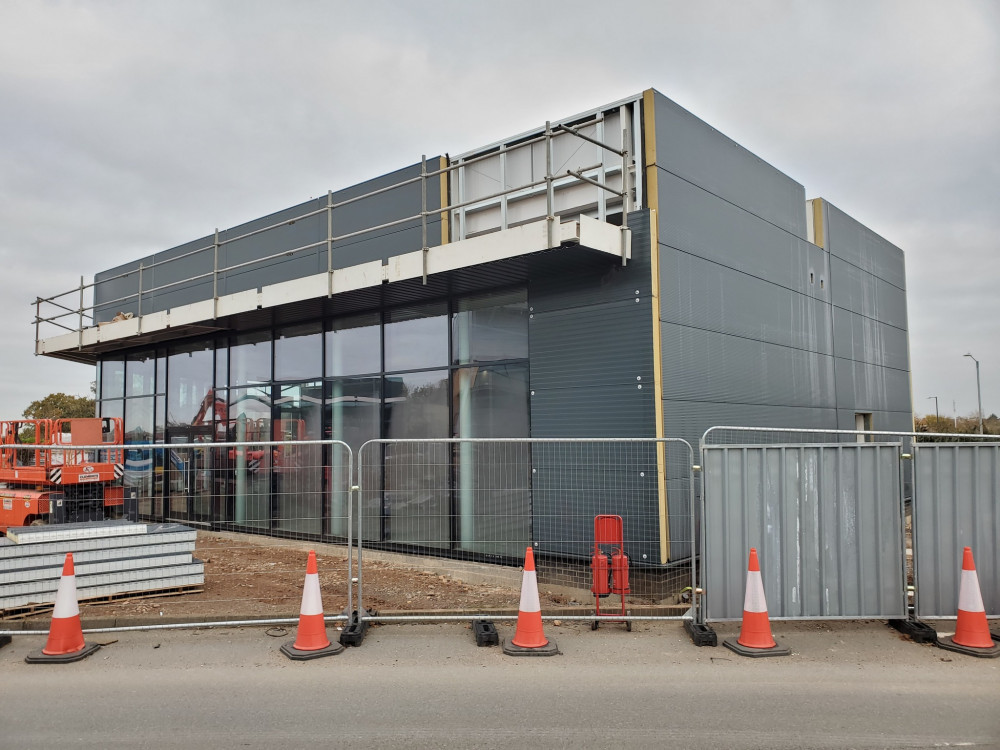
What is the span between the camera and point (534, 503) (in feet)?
29.9

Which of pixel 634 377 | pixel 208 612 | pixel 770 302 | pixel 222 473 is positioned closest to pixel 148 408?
pixel 222 473

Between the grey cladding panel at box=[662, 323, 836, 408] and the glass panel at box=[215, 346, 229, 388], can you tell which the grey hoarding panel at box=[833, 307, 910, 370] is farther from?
the glass panel at box=[215, 346, 229, 388]

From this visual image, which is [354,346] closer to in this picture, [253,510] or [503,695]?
[253,510]

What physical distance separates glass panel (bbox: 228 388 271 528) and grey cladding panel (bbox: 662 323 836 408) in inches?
314

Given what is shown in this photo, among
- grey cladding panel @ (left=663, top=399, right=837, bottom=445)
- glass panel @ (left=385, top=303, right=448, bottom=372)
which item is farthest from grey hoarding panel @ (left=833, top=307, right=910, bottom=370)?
glass panel @ (left=385, top=303, right=448, bottom=372)

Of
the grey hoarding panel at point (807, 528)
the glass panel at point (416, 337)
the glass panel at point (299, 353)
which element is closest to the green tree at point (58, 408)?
the glass panel at point (299, 353)

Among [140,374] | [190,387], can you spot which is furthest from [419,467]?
[140,374]

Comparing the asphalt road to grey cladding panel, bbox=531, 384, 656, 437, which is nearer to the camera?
the asphalt road

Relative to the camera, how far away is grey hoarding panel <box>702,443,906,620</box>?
21.0 feet

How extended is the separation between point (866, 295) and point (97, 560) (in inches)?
572

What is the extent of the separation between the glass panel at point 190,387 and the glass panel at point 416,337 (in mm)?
5386

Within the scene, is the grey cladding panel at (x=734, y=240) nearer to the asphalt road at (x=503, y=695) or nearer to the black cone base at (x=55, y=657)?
the asphalt road at (x=503, y=695)

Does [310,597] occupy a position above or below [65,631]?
above

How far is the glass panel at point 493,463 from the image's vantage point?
9.33 metres
